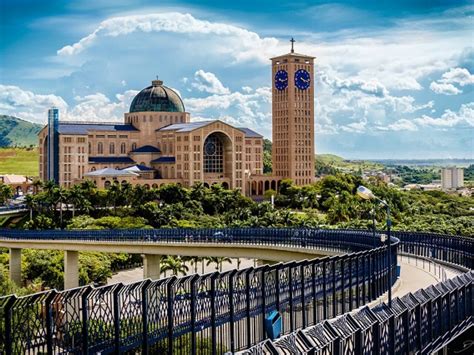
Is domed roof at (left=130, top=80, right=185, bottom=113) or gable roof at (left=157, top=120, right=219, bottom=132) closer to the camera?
gable roof at (left=157, top=120, right=219, bottom=132)

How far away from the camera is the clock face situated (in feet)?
454

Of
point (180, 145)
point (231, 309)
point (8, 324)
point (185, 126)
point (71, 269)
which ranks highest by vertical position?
point (185, 126)

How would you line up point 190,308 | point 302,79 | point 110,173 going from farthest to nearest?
point 302,79 < point 110,173 < point 190,308

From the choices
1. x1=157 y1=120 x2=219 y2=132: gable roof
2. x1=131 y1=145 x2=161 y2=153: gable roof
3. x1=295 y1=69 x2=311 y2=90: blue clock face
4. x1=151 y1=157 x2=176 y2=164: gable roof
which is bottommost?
x1=151 y1=157 x2=176 y2=164: gable roof

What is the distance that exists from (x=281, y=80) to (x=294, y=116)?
753 cm

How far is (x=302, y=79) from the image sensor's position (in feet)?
504

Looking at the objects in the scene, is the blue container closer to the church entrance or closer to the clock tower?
the church entrance

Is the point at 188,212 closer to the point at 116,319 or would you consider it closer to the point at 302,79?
the point at 302,79

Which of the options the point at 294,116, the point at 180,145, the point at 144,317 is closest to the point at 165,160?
the point at 180,145

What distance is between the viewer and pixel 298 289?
29094 mm

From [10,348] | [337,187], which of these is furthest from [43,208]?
[10,348]

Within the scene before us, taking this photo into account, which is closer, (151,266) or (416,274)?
(416,274)

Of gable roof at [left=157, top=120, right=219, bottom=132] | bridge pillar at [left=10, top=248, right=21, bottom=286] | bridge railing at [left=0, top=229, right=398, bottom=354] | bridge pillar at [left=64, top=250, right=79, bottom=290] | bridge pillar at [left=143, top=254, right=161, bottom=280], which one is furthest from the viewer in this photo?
gable roof at [left=157, top=120, right=219, bottom=132]

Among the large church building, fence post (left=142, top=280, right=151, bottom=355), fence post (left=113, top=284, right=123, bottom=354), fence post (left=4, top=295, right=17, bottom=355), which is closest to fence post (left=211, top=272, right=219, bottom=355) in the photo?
fence post (left=142, top=280, right=151, bottom=355)
